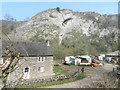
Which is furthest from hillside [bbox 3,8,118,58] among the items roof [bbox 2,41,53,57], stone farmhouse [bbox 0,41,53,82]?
stone farmhouse [bbox 0,41,53,82]

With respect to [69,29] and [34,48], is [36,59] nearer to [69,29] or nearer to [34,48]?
[34,48]

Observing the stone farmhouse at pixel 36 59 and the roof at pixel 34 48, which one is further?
the roof at pixel 34 48

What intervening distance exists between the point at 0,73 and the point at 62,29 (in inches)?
3518

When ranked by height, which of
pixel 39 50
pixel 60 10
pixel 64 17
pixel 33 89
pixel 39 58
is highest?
pixel 60 10

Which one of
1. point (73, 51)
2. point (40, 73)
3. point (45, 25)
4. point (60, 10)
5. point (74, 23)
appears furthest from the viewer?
point (60, 10)

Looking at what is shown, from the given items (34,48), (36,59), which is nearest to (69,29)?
(34,48)

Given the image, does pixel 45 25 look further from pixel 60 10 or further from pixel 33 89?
pixel 33 89

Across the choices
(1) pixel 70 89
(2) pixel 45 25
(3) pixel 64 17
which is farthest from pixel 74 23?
(1) pixel 70 89

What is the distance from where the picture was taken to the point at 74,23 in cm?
10144

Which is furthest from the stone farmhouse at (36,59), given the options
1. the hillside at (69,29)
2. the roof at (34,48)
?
the hillside at (69,29)

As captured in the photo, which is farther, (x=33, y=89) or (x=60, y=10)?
(x=60, y=10)

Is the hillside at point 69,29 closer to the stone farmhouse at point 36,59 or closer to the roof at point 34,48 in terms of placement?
the roof at point 34,48

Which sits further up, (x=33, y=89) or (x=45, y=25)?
(x=45, y=25)

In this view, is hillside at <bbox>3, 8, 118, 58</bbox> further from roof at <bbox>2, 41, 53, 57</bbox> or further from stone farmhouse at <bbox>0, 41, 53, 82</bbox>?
stone farmhouse at <bbox>0, 41, 53, 82</bbox>
